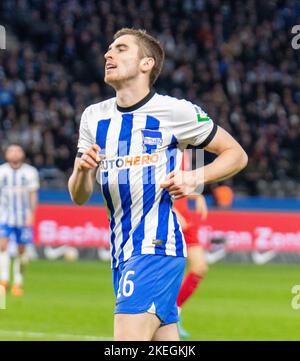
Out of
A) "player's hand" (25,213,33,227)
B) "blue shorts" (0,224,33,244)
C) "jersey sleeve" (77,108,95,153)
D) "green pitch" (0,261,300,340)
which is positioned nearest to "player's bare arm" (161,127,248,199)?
"jersey sleeve" (77,108,95,153)

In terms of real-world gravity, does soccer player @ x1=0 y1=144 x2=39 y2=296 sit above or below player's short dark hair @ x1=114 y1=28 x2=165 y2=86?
below

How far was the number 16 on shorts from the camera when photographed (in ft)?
20.4

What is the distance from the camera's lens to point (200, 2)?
32.5 meters

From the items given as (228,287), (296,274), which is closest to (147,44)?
(228,287)

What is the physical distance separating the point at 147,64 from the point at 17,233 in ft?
37.6

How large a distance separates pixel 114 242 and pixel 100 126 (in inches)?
28.7

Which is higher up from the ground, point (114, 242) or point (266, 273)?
point (114, 242)

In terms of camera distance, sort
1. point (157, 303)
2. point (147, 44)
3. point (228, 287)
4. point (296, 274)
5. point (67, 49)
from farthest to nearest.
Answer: point (67, 49), point (296, 274), point (228, 287), point (147, 44), point (157, 303)

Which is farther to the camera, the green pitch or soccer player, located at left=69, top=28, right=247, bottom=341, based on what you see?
the green pitch

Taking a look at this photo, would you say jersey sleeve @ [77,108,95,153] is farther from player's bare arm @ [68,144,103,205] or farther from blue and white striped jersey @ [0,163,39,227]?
blue and white striped jersey @ [0,163,39,227]

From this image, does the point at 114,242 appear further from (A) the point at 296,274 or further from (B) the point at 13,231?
(A) the point at 296,274

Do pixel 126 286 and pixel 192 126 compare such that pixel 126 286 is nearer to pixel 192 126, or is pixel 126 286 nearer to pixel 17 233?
pixel 192 126

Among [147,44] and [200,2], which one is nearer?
[147,44]

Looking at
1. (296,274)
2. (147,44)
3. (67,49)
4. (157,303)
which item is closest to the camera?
(157,303)
